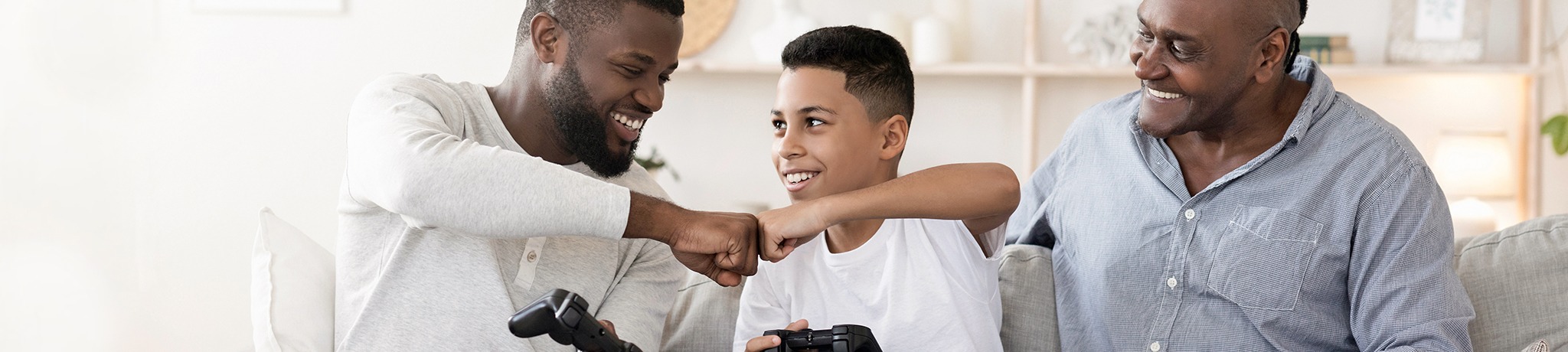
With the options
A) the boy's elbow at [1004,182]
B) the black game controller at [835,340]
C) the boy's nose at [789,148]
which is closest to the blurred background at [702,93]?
the boy's nose at [789,148]

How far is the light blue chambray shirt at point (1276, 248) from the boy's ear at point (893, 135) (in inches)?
15.1

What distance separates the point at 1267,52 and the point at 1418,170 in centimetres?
27

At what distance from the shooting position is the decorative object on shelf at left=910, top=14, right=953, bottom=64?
3611mm

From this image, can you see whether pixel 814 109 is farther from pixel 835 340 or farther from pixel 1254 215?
pixel 1254 215

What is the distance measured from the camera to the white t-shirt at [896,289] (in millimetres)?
1502

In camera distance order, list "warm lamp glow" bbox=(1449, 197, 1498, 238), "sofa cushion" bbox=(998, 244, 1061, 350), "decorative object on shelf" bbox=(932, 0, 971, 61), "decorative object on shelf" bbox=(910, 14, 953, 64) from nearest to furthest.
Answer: "sofa cushion" bbox=(998, 244, 1061, 350), "warm lamp glow" bbox=(1449, 197, 1498, 238), "decorative object on shelf" bbox=(910, 14, 953, 64), "decorative object on shelf" bbox=(932, 0, 971, 61)

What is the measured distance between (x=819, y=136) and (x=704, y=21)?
232cm

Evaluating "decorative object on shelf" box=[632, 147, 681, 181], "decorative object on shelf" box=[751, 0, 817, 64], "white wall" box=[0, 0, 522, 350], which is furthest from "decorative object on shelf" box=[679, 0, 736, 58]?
"white wall" box=[0, 0, 522, 350]

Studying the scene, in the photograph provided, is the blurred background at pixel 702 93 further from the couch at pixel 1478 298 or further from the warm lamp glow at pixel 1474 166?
the couch at pixel 1478 298

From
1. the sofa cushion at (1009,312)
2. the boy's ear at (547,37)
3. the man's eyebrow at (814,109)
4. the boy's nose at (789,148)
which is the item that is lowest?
the sofa cushion at (1009,312)

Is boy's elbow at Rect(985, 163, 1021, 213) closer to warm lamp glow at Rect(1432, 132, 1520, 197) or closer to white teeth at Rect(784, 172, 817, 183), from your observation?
white teeth at Rect(784, 172, 817, 183)

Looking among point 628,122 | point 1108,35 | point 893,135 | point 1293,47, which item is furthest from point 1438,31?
point 628,122

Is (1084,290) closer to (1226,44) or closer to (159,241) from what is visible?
(1226,44)

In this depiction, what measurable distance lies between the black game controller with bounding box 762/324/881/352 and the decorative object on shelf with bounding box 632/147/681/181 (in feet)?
7.62
